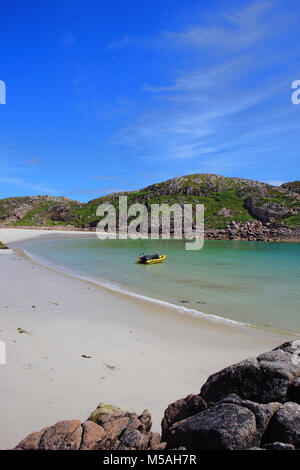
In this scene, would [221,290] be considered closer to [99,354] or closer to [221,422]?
[99,354]

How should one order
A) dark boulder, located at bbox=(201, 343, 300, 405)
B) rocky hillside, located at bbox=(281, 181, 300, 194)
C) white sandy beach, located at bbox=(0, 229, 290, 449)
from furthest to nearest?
rocky hillside, located at bbox=(281, 181, 300, 194)
white sandy beach, located at bbox=(0, 229, 290, 449)
dark boulder, located at bbox=(201, 343, 300, 405)

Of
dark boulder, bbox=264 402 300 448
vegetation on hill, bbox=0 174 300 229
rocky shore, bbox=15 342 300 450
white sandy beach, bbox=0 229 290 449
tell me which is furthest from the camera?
vegetation on hill, bbox=0 174 300 229

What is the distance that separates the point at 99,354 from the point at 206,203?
12669cm

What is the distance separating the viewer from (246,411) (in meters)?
3.78

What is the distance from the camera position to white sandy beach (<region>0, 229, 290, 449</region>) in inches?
236

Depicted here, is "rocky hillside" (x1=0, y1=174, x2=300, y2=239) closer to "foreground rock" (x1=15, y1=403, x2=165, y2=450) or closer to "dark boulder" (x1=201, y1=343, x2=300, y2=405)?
"dark boulder" (x1=201, y1=343, x2=300, y2=405)

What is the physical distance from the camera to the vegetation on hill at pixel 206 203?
113 meters

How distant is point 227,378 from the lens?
4.64 metres

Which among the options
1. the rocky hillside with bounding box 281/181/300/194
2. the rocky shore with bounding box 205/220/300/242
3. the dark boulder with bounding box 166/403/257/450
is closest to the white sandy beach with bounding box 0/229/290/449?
the dark boulder with bounding box 166/403/257/450

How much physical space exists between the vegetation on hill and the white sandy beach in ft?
338

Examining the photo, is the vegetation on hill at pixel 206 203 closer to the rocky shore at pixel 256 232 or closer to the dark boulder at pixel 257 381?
the rocky shore at pixel 256 232

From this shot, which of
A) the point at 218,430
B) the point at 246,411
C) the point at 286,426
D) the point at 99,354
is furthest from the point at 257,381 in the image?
the point at 99,354

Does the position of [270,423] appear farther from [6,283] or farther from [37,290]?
[6,283]

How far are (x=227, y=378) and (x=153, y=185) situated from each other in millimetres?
167602
